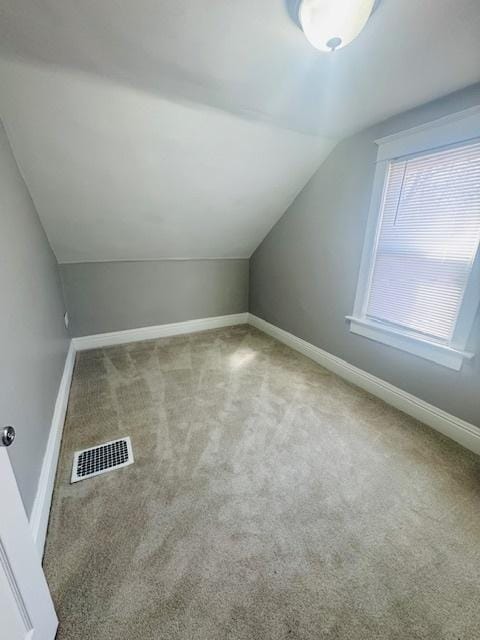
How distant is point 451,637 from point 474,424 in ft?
3.79

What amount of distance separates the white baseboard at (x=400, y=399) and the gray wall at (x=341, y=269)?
0.05 meters

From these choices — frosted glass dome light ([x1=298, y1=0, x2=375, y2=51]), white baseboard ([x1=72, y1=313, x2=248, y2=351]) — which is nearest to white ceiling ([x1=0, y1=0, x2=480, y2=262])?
frosted glass dome light ([x1=298, y1=0, x2=375, y2=51])

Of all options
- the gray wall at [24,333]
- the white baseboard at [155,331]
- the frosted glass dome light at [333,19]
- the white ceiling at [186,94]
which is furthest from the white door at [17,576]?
the white baseboard at [155,331]

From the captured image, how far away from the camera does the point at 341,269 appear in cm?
238

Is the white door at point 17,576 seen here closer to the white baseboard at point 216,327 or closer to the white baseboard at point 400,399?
the white baseboard at point 216,327

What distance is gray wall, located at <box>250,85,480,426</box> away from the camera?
1.72 meters

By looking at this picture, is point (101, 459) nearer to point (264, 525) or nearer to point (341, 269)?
point (264, 525)

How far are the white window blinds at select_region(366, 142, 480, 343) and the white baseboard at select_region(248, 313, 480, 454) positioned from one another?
496 mm

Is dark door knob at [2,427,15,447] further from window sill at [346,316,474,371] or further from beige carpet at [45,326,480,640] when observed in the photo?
window sill at [346,316,474,371]

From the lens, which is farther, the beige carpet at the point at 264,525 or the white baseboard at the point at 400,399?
the white baseboard at the point at 400,399

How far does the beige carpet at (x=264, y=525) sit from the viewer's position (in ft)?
3.10

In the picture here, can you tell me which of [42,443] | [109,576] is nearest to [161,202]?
[42,443]

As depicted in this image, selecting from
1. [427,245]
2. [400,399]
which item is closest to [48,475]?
[400,399]

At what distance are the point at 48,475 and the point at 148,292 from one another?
7.09 feet
